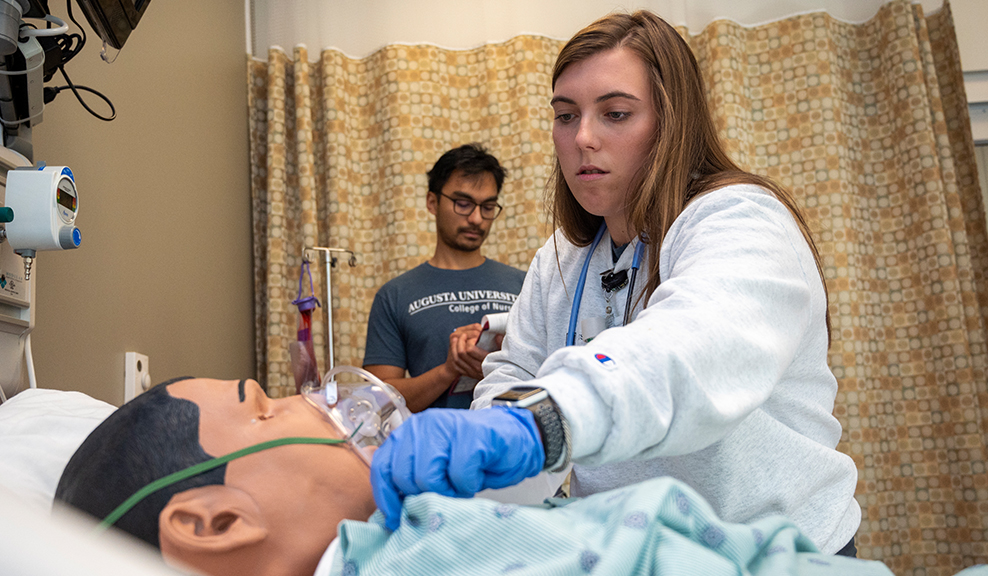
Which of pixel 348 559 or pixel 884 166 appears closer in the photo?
pixel 348 559

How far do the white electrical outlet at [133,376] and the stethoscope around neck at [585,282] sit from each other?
1.21m

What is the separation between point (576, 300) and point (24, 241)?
92 cm

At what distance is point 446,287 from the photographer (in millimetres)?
2545

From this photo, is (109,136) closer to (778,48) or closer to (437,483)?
(437,483)

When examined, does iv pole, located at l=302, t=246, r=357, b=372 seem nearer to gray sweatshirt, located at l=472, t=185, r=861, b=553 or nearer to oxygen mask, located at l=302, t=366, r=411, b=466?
gray sweatshirt, located at l=472, t=185, r=861, b=553

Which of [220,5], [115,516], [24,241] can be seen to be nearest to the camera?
[115,516]

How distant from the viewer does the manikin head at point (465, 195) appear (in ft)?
8.38

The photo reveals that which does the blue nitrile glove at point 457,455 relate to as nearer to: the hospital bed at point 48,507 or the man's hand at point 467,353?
the hospital bed at point 48,507

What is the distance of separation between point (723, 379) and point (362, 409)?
48 cm

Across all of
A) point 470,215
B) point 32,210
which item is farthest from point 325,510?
point 470,215

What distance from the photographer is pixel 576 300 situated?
1298mm

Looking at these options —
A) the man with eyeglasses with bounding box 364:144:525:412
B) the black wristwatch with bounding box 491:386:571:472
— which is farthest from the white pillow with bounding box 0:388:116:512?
the man with eyeglasses with bounding box 364:144:525:412

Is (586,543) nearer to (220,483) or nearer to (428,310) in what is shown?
(220,483)

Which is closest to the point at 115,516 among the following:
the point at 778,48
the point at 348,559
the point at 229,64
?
the point at 348,559
